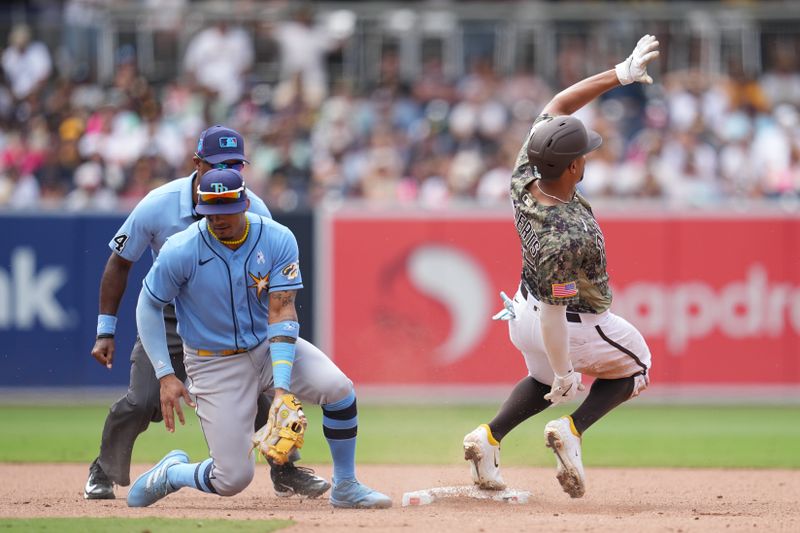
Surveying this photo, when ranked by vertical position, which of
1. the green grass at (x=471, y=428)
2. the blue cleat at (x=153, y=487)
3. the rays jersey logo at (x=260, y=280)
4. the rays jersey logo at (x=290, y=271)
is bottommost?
the green grass at (x=471, y=428)

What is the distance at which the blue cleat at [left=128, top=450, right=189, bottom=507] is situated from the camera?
7.20 metres

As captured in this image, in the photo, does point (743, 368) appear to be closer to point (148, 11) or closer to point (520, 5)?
point (520, 5)

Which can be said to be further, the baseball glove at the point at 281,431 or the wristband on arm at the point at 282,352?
the wristband on arm at the point at 282,352

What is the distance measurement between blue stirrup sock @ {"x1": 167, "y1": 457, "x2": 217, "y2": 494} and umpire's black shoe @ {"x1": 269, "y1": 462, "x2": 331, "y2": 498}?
805mm

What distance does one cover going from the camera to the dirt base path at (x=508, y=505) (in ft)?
21.8

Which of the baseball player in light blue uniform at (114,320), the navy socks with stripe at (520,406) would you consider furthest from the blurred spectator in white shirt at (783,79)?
the baseball player in light blue uniform at (114,320)

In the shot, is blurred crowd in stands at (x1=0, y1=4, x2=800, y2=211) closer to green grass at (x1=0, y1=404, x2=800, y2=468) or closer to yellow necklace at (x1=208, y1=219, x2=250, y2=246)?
green grass at (x1=0, y1=404, x2=800, y2=468)

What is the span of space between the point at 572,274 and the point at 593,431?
549 cm

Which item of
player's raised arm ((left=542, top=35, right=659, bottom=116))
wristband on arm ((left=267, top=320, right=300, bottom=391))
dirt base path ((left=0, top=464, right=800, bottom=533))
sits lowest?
dirt base path ((left=0, top=464, right=800, bottom=533))

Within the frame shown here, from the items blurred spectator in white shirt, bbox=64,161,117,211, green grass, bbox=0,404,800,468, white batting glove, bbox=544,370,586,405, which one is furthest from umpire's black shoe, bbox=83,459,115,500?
blurred spectator in white shirt, bbox=64,161,117,211

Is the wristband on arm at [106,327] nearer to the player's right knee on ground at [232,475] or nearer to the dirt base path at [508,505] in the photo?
the dirt base path at [508,505]

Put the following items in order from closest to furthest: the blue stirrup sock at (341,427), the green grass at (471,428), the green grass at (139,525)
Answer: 1. the green grass at (139,525)
2. the blue stirrup sock at (341,427)
3. the green grass at (471,428)

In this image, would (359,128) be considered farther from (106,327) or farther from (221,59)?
(106,327)

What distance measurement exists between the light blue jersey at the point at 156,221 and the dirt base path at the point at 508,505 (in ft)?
4.84
